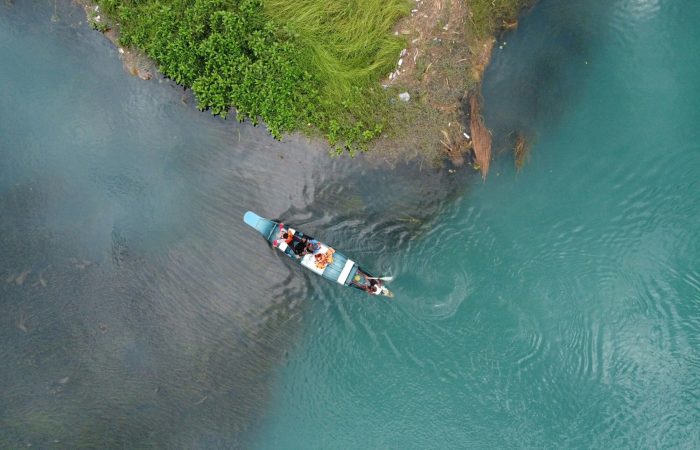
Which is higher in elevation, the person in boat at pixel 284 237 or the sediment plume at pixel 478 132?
the sediment plume at pixel 478 132

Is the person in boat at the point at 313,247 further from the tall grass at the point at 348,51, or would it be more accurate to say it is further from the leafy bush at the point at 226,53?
the leafy bush at the point at 226,53

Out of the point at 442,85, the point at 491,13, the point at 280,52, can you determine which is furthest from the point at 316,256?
the point at 491,13

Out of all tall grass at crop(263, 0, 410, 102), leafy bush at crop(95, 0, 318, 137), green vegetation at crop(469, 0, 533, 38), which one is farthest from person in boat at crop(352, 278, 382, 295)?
green vegetation at crop(469, 0, 533, 38)

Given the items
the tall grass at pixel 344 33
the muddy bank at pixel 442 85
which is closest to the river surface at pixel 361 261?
the muddy bank at pixel 442 85

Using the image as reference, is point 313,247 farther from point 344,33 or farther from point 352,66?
point 344,33

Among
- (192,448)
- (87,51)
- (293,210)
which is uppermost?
(87,51)

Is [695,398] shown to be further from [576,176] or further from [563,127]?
[563,127]

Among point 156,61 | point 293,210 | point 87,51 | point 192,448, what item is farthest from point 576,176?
point 87,51
